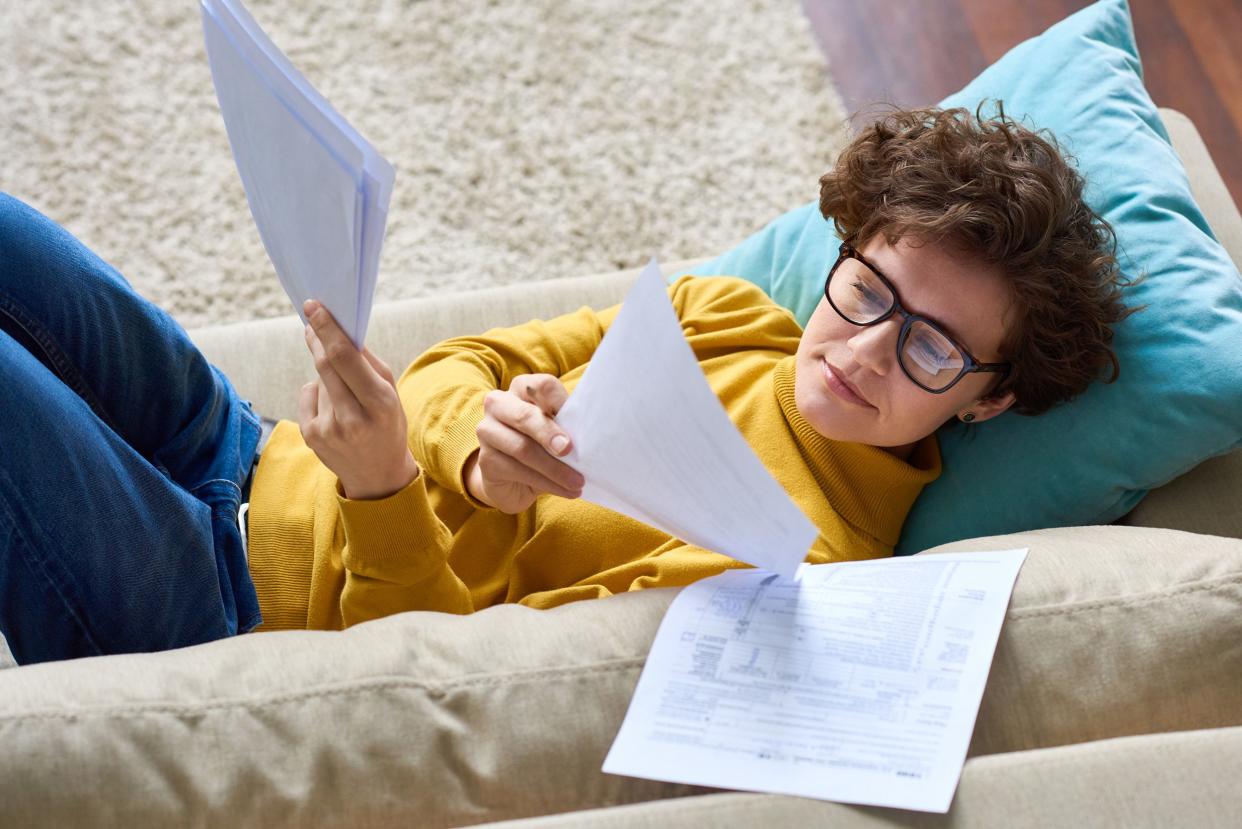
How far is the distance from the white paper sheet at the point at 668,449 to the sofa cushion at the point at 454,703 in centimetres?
10

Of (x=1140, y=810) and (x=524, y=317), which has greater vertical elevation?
(x=524, y=317)

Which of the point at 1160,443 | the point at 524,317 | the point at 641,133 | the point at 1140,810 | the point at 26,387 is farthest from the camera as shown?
the point at 641,133

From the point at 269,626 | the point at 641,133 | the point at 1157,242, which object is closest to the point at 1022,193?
the point at 1157,242

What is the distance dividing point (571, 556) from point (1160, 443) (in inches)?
24.7

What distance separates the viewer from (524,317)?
1.58m

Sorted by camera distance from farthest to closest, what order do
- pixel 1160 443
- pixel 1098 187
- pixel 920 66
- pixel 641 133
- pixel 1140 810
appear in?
pixel 920 66, pixel 641 133, pixel 1098 187, pixel 1160 443, pixel 1140 810

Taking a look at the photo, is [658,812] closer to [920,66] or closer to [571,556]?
[571,556]

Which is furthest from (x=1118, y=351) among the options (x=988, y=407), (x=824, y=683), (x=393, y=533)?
(x=393, y=533)

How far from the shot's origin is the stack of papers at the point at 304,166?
0.84 meters

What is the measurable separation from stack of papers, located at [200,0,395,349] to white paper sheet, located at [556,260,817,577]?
7.7 inches

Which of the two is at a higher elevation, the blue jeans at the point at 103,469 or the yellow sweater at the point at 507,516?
the blue jeans at the point at 103,469

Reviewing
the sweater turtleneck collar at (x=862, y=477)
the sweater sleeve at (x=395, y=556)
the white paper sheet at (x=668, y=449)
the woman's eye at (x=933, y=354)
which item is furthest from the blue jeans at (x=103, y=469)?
the woman's eye at (x=933, y=354)

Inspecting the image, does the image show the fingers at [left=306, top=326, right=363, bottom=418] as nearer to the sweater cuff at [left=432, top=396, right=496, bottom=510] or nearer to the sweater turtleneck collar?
the sweater cuff at [left=432, top=396, right=496, bottom=510]

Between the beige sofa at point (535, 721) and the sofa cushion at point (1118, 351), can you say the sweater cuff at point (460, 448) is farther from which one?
the sofa cushion at point (1118, 351)
